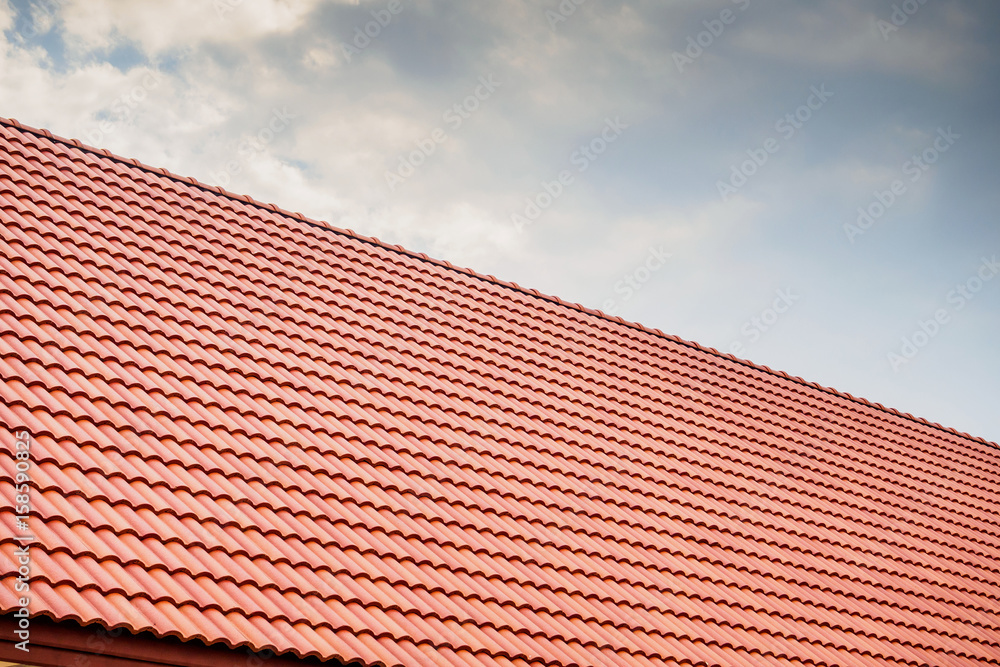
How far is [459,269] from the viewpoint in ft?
28.2

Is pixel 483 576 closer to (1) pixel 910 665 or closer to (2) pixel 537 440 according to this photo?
(2) pixel 537 440

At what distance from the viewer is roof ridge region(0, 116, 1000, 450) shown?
23.9 feet

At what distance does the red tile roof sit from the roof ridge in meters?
0.04

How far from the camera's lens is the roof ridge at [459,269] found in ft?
23.9

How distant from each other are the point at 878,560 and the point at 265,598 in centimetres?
567

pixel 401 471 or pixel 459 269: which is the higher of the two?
pixel 459 269

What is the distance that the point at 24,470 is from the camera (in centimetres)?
399

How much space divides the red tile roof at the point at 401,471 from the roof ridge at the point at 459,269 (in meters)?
0.04

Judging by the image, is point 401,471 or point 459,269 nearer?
point 401,471

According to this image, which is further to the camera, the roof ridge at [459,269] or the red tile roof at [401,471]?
the roof ridge at [459,269]

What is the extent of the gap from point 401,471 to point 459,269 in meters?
3.46

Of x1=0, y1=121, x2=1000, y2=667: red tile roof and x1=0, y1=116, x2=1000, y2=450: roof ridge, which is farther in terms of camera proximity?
x1=0, y1=116, x2=1000, y2=450: roof ridge

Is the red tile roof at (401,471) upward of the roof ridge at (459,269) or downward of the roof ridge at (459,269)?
downward

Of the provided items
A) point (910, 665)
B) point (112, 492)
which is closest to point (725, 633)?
point (910, 665)
